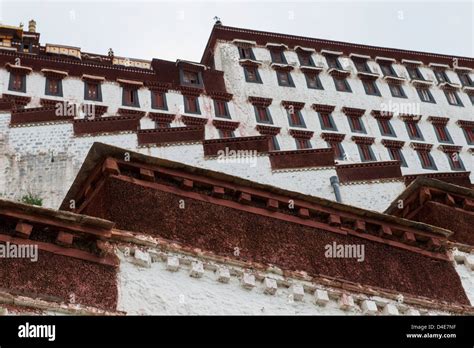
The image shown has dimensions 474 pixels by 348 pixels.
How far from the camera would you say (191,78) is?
37.1m

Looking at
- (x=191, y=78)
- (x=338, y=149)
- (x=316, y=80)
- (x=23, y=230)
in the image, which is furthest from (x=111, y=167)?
(x=316, y=80)

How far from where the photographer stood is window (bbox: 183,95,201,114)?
115 feet

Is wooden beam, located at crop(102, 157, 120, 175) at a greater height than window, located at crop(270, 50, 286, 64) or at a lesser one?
lesser

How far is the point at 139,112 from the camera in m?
33.4

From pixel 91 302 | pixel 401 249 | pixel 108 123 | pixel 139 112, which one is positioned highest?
pixel 139 112

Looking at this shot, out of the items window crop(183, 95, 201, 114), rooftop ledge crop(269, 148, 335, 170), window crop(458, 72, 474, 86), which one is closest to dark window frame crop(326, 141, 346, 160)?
window crop(183, 95, 201, 114)

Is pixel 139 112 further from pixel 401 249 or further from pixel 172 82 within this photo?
pixel 401 249

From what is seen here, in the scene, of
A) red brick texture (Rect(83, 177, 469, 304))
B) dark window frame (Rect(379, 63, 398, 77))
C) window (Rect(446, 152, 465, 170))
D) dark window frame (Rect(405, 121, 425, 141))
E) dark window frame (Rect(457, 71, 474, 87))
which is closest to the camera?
red brick texture (Rect(83, 177, 469, 304))

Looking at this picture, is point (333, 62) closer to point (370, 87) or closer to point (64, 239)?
point (370, 87)

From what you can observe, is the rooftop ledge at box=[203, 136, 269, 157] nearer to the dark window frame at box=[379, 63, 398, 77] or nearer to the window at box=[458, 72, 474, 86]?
the dark window frame at box=[379, 63, 398, 77]

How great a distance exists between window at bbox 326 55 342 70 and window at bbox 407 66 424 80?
5045 millimetres

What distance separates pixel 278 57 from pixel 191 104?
8426mm
